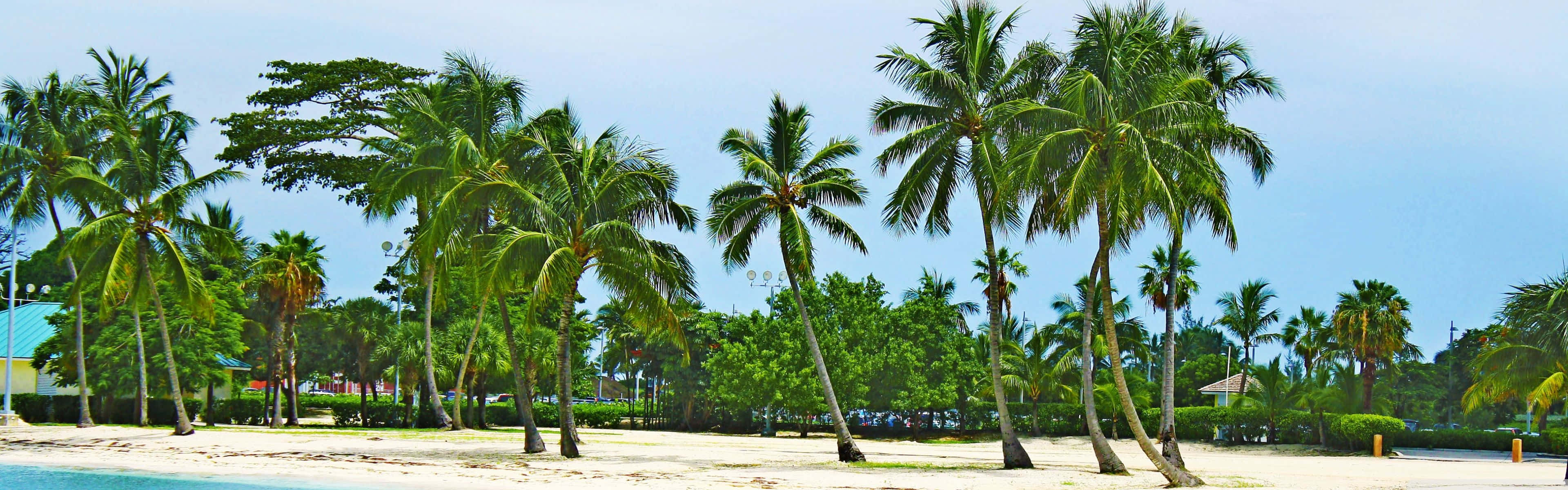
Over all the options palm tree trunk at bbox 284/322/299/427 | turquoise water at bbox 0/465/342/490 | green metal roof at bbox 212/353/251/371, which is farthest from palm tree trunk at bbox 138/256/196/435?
turquoise water at bbox 0/465/342/490

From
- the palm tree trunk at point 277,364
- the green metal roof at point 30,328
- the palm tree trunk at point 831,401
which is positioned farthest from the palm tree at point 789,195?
Answer: the green metal roof at point 30,328

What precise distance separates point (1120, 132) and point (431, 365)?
28.3 meters

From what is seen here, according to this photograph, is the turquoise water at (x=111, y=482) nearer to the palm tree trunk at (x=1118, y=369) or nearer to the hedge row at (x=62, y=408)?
the palm tree trunk at (x=1118, y=369)

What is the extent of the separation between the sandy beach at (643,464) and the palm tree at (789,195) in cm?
355

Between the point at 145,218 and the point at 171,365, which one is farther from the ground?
the point at 145,218

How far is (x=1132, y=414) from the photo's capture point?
838 inches

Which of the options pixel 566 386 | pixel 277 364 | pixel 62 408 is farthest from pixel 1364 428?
pixel 62 408

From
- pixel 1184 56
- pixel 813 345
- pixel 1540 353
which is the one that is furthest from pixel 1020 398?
pixel 1184 56

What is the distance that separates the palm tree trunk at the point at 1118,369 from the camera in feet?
68.3

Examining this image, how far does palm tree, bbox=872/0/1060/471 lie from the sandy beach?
3.42 metres

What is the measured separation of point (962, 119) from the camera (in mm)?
24141

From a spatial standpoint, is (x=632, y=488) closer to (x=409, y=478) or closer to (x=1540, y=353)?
(x=409, y=478)

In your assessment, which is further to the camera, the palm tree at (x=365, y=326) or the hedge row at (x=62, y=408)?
the palm tree at (x=365, y=326)

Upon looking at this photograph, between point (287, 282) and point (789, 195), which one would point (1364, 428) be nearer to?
point (789, 195)
